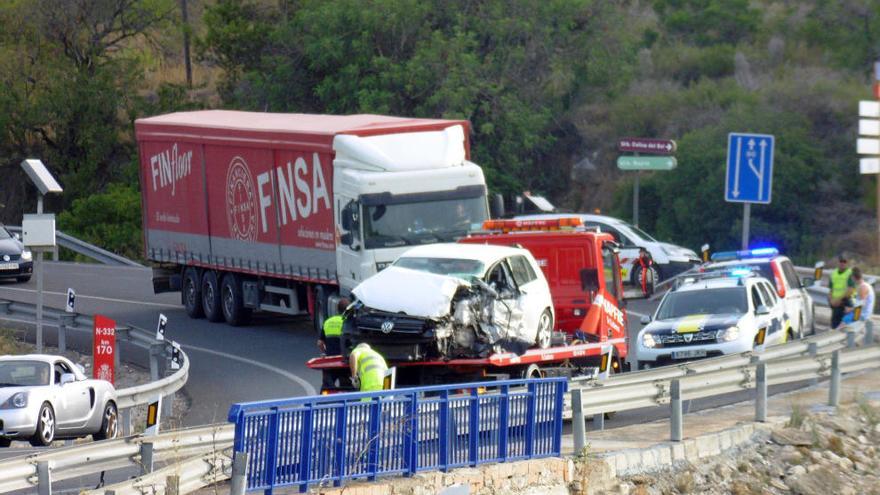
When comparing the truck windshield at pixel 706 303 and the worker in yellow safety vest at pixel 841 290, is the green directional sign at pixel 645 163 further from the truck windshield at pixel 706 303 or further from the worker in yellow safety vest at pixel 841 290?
the truck windshield at pixel 706 303

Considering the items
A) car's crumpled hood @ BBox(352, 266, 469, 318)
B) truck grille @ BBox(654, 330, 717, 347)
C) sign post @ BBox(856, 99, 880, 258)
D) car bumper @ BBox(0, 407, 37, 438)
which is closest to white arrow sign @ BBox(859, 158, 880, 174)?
sign post @ BBox(856, 99, 880, 258)

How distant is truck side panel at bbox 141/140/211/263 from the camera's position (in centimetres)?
2898

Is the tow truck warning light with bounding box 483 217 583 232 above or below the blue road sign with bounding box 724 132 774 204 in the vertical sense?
below

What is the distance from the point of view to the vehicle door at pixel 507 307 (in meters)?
17.0

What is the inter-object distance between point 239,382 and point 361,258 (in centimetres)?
286

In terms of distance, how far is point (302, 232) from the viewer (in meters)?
25.9

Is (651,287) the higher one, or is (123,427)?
(651,287)

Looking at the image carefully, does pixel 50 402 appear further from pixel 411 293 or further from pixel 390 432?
pixel 390 432

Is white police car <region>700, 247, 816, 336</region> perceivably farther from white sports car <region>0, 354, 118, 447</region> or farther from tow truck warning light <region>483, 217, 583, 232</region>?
white sports car <region>0, 354, 118, 447</region>

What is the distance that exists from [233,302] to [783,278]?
1013cm

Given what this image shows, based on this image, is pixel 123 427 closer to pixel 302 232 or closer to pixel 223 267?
pixel 302 232

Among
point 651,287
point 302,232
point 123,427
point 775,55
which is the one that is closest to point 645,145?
point 302,232

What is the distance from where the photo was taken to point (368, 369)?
12914 mm

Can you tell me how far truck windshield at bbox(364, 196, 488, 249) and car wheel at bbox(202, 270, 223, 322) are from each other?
6004mm
